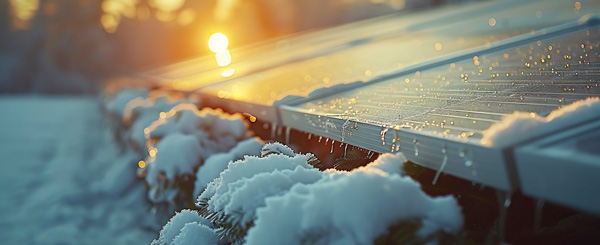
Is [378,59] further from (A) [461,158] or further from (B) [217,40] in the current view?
(B) [217,40]

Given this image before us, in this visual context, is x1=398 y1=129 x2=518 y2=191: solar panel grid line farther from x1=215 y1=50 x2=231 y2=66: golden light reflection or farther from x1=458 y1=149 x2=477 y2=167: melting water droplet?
x1=215 y1=50 x2=231 y2=66: golden light reflection

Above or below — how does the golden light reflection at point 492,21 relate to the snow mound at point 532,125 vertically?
above

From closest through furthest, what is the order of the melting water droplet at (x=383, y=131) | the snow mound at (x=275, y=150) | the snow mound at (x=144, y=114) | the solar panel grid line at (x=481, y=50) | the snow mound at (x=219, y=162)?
1. the melting water droplet at (x=383, y=131)
2. the snow mound at (x=275, y=150)
3. the snow mound at (x=219, y=162)
4. the solar panel grid line at (x=481, y=50)
5. the snow mound at (x=144, y=114)

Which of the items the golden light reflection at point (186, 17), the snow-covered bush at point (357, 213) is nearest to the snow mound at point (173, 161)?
the snow-covered bush at point (357, 213)

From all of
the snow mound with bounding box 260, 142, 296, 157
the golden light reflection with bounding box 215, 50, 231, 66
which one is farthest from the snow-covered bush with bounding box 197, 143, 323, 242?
the golden light reflection with bounding box 215, 50, 231, 66

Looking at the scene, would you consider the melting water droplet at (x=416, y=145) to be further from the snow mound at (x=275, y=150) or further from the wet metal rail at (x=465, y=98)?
the snow mound at (x=275, y=150)

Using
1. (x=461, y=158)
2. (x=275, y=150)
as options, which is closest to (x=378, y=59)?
(x=275, y=150)

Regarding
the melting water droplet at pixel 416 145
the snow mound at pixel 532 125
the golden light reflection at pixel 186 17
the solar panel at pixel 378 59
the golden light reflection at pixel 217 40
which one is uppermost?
the golden light reflection at pixel 186 17
